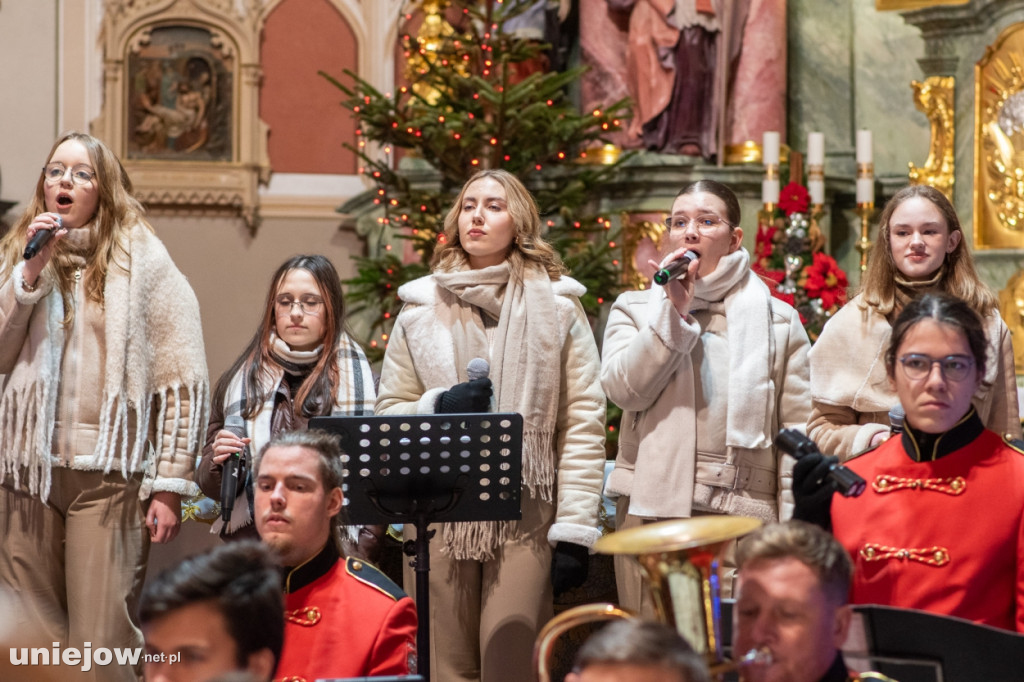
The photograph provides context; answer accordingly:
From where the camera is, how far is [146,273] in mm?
3824

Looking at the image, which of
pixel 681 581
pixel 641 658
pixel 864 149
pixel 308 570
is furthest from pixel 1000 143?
pixel 641 658

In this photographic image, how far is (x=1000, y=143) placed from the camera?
7176 mm

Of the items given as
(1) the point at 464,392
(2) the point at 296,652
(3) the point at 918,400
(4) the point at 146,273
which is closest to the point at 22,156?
(4) the point at 146,273

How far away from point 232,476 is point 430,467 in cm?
56

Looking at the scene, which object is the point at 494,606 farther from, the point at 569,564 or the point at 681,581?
the point at 681,581

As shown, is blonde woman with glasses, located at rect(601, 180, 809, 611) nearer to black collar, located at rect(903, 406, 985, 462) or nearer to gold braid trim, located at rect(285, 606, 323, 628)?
black collar, located at rect(903, 406, 985, 462)

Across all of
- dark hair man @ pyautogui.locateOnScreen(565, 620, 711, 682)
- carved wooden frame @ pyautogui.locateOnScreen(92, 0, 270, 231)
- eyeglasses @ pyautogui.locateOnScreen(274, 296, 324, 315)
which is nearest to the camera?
dark hair man @ pyautogui.locateOnScreen(565, 620, 711, 682)

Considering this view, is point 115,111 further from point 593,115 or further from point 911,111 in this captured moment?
point 911,111

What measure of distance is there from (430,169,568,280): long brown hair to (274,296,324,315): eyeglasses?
37 centimetres

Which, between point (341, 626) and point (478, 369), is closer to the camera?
point (341, 626)

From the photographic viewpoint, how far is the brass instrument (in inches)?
84.5

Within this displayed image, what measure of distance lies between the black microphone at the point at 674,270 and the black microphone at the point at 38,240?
1.63 m

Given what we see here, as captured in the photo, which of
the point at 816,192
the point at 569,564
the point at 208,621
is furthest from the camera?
the point at 816,192

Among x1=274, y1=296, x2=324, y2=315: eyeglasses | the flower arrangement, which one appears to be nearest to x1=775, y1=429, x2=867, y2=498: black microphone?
x1=274, y1=296, x2=324, y2=315: eyeglasses
